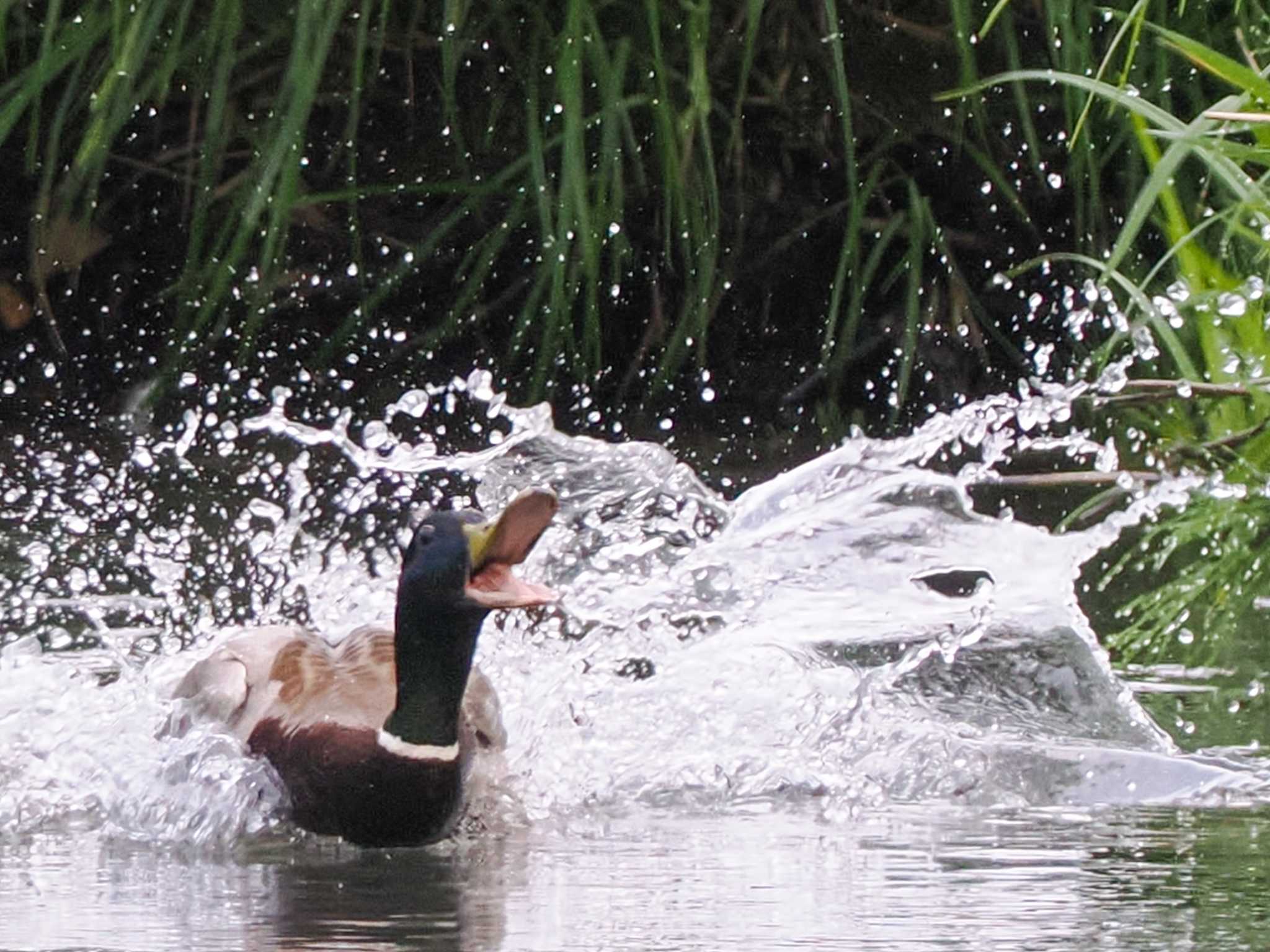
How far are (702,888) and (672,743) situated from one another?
661 mm

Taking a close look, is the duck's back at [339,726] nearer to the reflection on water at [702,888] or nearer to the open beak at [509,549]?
the reflection on water at [702,888]

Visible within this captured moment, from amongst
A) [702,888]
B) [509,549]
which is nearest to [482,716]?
[509,549]

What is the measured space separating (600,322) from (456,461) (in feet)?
5.69

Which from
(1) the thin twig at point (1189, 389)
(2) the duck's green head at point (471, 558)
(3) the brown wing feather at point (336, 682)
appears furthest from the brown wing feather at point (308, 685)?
(1) the thin twig at point (1189, 389)

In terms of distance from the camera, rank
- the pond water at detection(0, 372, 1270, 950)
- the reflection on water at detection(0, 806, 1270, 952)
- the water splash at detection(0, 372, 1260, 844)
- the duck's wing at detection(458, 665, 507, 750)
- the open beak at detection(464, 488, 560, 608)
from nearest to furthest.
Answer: the reflection on water at detection(0, 806, 1270, 952)
the pond water at detection(0, 372, 1270, 950)
the open beak at detection(464, 488, 560, 608)
the water splash at detection(0, 372, 1260, 844)
the duck's wing at detection(458, 665, 507, 750)

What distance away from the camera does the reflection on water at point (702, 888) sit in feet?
6.60

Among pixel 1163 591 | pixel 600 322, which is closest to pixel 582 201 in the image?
pixel 600 322

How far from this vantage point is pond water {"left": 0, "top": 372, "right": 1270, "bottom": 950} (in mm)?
2125

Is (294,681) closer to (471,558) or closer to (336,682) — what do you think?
(336,682)

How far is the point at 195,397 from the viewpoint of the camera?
16.4ft

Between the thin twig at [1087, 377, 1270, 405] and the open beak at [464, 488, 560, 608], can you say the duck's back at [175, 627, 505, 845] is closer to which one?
the open beak at [464, 488, 560, 608]

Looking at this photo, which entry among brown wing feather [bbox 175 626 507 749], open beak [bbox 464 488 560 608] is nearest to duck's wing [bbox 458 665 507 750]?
brown wing feather [bbox 175 626 507 749]

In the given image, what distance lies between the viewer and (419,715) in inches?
103

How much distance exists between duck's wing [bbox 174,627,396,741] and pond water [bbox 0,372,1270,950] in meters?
0.07
